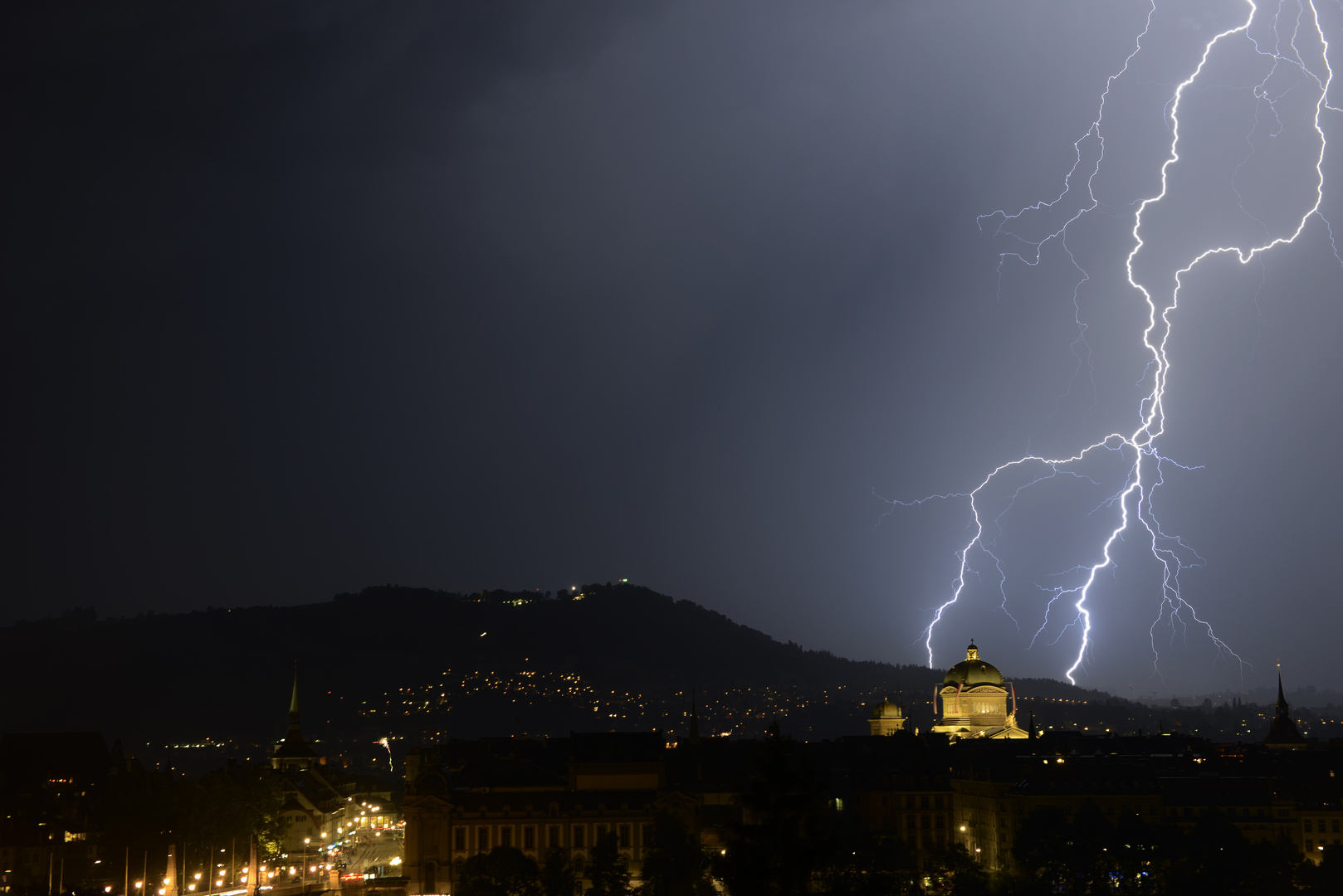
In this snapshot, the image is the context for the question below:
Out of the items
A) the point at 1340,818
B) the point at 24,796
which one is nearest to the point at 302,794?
the point at 24,796

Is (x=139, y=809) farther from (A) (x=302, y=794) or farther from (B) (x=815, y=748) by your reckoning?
(B) (x=815, y=748)

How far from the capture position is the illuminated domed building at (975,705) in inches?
5177

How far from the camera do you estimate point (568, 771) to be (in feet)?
300

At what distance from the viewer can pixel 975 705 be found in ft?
437

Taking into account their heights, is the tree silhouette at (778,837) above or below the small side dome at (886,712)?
below

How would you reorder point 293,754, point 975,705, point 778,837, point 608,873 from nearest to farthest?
1. point 778,837
2. point 608,873
3. point 975,705
4. point 293,754

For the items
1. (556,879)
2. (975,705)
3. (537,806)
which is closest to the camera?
(556,879)

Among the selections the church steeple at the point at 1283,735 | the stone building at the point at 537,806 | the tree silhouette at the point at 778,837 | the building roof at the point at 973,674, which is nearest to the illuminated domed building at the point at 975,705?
the building roof at the point at 973,674

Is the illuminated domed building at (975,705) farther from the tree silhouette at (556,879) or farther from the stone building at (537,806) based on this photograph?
the tree silhouette at (556,879)

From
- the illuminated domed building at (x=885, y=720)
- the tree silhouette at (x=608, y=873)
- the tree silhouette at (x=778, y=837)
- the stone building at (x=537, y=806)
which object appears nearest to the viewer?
the tree silhouette at (x=778, y=837)

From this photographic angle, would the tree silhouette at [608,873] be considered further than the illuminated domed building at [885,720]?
No

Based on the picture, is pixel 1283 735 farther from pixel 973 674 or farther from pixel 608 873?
pixel 608 873

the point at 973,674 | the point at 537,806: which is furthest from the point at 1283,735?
the point at 537,806

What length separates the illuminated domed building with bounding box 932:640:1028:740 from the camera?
431 feet
